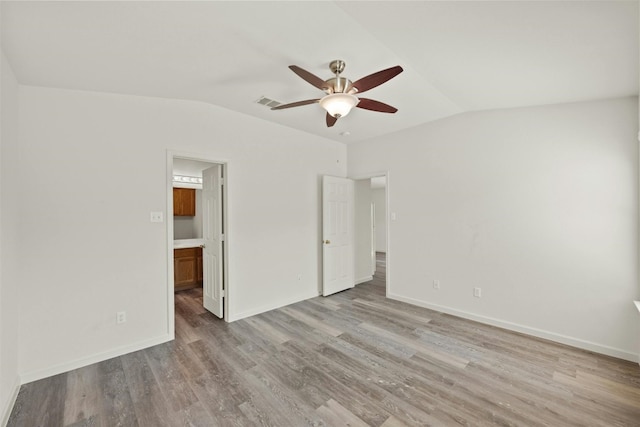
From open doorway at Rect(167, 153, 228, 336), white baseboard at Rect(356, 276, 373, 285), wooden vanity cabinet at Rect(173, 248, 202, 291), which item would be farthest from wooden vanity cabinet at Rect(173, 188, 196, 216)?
white baseboard at Rect(356, 276, 373, 285)

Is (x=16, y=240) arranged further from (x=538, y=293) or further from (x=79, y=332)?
(x=538, y=293)

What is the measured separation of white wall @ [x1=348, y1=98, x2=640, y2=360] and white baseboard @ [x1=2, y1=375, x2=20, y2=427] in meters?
4.32

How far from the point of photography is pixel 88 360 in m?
2.57

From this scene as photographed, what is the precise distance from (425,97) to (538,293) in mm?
2675

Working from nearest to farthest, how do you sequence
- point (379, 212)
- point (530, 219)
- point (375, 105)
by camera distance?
point (375, 105) → point (530, 219) → point (379, 212)

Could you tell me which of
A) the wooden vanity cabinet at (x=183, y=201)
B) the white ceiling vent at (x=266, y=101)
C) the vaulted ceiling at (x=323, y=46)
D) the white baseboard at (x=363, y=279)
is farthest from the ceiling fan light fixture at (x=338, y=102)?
the wooden vanity cabinet at (x=183, y=201)

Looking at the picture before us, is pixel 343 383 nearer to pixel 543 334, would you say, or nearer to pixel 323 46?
pixel 543 334

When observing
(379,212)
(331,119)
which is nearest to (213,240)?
(331,119)

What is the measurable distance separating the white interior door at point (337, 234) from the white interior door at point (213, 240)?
1694 mm

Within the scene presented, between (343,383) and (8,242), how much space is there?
2.87 metres

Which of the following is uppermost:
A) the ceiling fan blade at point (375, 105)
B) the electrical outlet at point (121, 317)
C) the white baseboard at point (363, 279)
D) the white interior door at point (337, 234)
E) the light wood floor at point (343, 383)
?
the ceiling fan blade at point (375, 105)

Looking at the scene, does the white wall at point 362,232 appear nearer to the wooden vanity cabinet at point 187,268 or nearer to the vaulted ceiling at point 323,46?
the vaulted ceiling at point 323,46

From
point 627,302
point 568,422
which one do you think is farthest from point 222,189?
point 627,302

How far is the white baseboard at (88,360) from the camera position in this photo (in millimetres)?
2330
